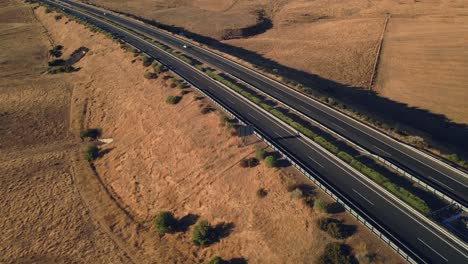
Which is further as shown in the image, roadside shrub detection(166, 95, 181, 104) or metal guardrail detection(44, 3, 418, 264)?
roadside shrub detection(166, 95, 181, 104)

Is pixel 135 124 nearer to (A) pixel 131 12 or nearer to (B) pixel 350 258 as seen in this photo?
(B) pixel 350 258

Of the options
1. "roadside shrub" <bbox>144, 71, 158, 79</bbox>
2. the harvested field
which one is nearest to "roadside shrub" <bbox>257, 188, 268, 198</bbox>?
"roadside shrub" <bbox>144, 71, 158, 79</bbox>

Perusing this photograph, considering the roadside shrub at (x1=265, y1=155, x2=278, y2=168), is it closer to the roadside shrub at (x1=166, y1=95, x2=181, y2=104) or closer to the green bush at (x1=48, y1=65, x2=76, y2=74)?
the roadside shrub at (x1=166, y1=95, x2=181, y2=104)

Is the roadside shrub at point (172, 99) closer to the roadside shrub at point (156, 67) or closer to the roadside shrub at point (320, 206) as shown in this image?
the roadside shrub at point (156, 67)

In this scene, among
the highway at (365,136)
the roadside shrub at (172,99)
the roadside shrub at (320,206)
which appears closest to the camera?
the roadside shrub at (320,206)

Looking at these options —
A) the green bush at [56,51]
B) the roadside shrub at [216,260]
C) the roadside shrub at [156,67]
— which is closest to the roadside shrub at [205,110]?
the roadside shrub at [156,67]

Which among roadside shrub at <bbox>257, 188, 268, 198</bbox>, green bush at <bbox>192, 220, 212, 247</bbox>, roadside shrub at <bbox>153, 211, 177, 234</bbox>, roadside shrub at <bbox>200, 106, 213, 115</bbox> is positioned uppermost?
roadside shrub at <bbox>200, 106, 213, 115</bbox>

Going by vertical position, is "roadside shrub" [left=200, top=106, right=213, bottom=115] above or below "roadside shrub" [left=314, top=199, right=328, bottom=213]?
below

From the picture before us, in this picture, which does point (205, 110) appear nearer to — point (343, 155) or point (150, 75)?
point (150, 75)

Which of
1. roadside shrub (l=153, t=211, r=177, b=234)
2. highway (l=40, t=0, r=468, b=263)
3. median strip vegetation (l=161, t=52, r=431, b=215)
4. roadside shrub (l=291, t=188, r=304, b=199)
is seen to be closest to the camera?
highway (l=40, t=0, r=468, b=263)
